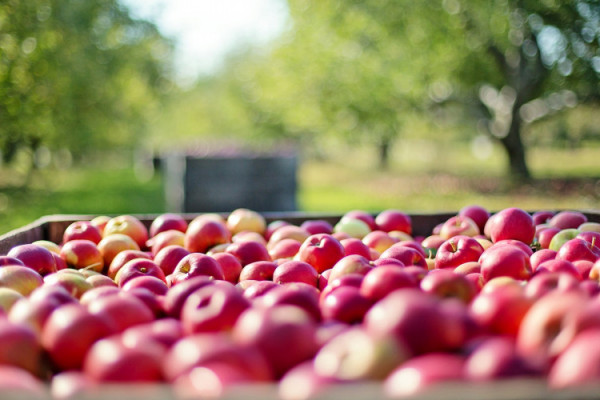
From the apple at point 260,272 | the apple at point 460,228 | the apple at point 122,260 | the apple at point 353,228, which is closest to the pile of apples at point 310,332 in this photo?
the apple at point 260,272

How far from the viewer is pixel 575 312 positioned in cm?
139

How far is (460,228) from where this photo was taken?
3.49m

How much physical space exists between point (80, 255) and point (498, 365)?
2.33 metres

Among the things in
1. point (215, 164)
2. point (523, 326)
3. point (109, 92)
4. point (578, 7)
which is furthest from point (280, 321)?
point (109, 92)

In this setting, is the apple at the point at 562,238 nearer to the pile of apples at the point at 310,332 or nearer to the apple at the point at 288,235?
the pile of apples at the point at 310,332

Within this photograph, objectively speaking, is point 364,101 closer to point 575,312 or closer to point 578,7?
point 578,7

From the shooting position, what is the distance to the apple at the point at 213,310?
1585mm

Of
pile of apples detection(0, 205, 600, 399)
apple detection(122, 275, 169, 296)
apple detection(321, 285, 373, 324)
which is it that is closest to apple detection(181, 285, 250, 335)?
pile of apples detection(0, 205, 600, 399)

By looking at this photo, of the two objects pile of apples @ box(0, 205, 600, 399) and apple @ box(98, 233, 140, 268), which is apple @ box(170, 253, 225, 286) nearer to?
pile of apples @ box(0, 205, 600, 399)

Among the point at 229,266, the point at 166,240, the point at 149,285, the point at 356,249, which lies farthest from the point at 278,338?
the point at 166,240

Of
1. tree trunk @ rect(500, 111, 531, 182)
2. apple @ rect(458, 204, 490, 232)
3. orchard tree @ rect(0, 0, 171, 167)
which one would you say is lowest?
apple @ rect(458, 204, 490, 232)

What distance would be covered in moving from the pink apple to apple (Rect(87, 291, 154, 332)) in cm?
186

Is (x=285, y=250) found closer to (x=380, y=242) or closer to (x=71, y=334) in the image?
(x=380, y=242)

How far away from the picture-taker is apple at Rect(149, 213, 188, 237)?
375 centimetres
